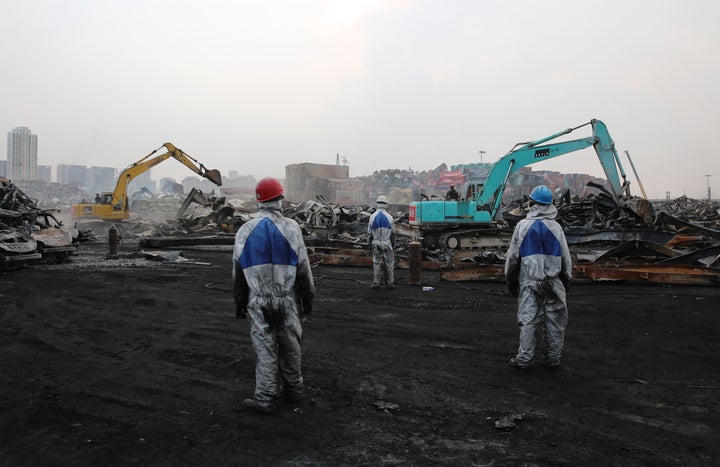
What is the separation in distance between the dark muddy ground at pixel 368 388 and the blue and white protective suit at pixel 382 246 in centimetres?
167

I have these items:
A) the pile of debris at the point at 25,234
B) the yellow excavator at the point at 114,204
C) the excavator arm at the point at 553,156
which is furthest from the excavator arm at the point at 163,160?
the excavator arm at the point at 553,156

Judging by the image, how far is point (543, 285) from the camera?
16.3 ft

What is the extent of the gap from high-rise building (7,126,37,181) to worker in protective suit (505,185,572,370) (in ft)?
372

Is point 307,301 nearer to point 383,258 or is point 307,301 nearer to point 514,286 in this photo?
point 514,286

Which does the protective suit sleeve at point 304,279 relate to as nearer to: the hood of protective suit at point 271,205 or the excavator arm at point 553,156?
the hood of protective suit at point 271,205

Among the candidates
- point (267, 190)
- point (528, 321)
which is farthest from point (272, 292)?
point (528, 321)

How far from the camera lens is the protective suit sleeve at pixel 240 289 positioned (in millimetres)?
4124

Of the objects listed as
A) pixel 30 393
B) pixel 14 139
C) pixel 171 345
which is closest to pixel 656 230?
pixel 171 345

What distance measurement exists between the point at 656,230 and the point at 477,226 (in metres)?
5.38

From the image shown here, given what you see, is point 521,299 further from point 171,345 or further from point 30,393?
point 30,393

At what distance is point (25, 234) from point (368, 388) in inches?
498

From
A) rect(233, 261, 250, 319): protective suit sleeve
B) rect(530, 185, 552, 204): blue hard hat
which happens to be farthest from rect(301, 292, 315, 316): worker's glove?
rect(530, 185, 552, 204): blue hard hat

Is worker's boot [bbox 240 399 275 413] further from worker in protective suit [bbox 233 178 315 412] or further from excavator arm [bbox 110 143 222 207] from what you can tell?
excavator arm [bbox 110 143 222 207]

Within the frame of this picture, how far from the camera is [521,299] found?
16.9 ft
